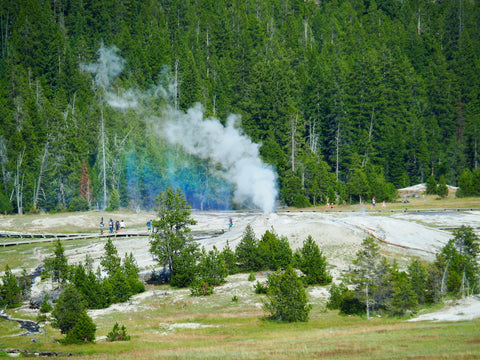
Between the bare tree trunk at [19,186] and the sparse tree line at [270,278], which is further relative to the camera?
the bare tree trunk at [19,186]

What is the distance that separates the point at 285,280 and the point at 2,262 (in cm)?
3491

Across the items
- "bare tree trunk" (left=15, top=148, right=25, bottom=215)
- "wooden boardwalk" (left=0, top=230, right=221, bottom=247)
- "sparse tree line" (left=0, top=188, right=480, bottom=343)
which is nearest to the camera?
"sparse tree line" (left=0, top=188, right=480, bottom=343)

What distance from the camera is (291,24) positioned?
155 metres

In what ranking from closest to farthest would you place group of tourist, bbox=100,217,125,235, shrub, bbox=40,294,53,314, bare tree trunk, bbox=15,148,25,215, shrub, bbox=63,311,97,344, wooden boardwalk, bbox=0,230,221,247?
1. shrub, bbox=63,311,97,344
2. shrub, bbox=40,294,53,314
3. wooden boardwalk, bbox=0,230,221,247
4. group of tourist, bbox=100,217,125,235
5. bare tree trunk, bbox=15,148,25,215

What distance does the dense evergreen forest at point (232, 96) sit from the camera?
10519 centimetres

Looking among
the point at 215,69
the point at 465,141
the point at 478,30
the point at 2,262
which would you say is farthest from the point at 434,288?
the point at 478,30

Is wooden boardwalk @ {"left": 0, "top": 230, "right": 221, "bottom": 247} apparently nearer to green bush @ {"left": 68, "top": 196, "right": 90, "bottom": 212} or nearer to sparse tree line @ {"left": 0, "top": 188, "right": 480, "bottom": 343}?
sparse tree line @ {"left": 0, "top": 188, "right": 480, "bottom": 343}

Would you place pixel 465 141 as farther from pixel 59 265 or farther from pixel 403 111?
pixel 59 265

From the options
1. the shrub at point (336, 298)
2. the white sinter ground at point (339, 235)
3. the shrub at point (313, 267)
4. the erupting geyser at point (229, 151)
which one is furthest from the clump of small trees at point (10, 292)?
the erupting geyser at point (229, 151)

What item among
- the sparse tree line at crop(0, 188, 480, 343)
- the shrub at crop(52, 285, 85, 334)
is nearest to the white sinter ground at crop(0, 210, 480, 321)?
the sparse tree line at crop(0, 188, 480, 343)

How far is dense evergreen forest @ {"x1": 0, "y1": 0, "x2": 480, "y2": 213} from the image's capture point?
10519cm

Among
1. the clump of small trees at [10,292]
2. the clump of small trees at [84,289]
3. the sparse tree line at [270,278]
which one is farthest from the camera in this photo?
the clump of small trees at [10,292]

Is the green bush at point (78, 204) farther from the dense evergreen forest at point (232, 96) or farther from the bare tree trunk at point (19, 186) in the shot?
the bare tree trunk at point (19, 186)

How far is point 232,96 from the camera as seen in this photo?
131m
